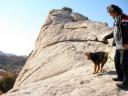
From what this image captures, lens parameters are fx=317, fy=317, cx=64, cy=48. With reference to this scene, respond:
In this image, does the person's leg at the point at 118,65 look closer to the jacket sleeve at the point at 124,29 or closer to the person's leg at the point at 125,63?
the person's leg at the point at 125,63

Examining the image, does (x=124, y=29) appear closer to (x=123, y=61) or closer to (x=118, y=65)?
(x=123, y=61)

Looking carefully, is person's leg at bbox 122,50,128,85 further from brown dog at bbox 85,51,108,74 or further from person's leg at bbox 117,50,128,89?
brown dog at bbox 85,51,108,74

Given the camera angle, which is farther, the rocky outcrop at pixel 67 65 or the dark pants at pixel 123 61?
the rocky outcrop at pixel 67 65

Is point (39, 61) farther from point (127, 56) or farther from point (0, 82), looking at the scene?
point (0, 82)

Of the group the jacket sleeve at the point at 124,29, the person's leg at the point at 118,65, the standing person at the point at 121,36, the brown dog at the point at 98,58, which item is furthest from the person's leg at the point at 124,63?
the brown dog at the point at 98,58

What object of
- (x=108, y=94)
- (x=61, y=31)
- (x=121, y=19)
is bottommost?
(x=108, y=94)

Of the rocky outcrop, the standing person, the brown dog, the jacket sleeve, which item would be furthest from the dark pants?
the brown dog

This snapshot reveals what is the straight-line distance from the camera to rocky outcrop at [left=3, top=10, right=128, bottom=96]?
10.1 metres

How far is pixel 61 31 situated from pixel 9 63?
61665 mm

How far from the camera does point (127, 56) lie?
917 cm

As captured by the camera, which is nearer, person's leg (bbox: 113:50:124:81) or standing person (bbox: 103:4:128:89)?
standing person (bbox: 103:4:128:89)

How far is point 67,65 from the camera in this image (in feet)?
49.6

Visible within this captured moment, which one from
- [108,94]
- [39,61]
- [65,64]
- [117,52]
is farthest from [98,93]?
Result: [39,61]

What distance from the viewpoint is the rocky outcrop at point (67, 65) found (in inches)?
399
